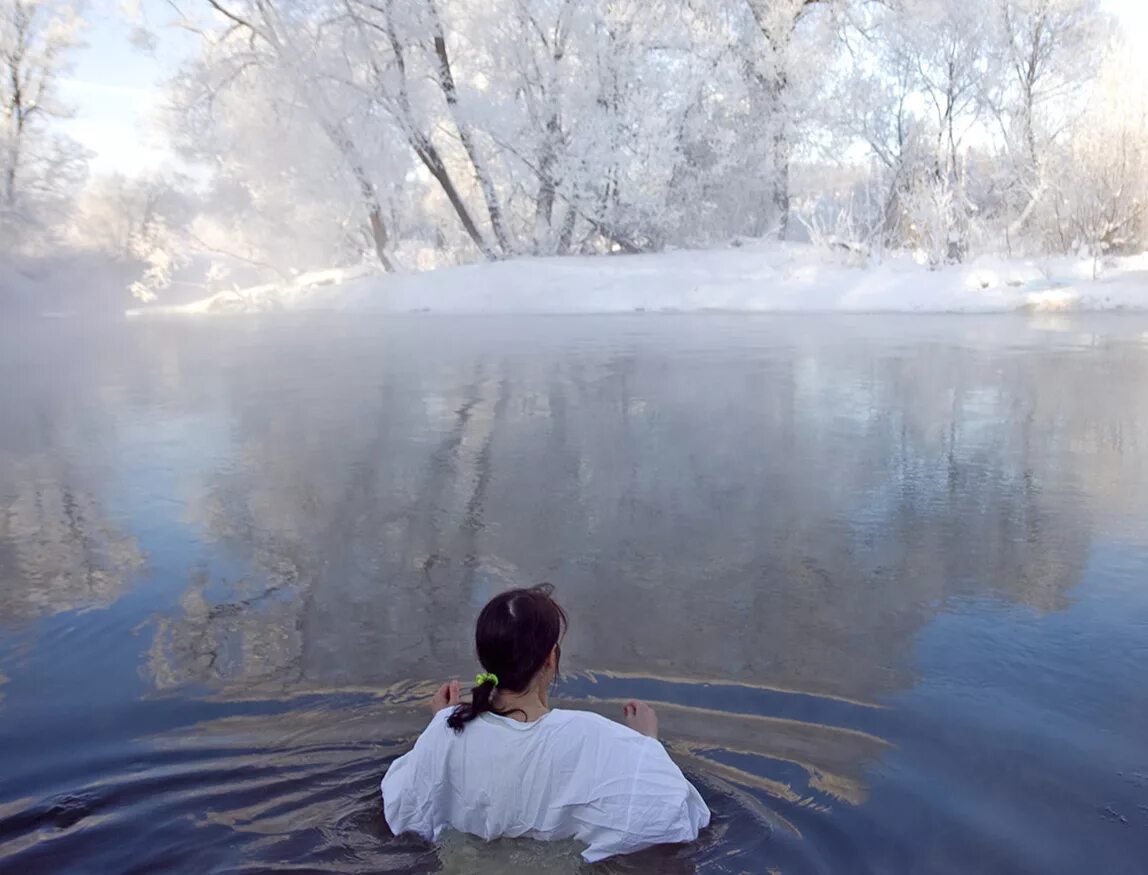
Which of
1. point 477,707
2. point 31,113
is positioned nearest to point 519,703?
point 477,707

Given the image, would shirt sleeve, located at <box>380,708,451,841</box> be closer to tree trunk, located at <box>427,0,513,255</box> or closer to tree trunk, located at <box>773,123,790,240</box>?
tree trunk, located at <box>427,0,513,255</box>

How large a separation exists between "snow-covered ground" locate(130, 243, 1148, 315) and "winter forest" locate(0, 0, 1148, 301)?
87 centimetres

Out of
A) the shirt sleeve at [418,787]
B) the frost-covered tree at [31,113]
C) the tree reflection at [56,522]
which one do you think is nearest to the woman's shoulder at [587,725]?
the shirt sleeve at [418,787]

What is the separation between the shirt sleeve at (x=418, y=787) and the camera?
2.34 metres

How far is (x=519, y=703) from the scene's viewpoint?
229 cm

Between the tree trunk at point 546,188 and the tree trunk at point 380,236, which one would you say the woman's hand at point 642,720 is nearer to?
the tree trunk at point 546,188

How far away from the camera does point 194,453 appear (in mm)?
6219

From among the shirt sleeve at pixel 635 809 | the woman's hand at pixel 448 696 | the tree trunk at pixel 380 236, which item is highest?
the tree trunk at pixel 380 236

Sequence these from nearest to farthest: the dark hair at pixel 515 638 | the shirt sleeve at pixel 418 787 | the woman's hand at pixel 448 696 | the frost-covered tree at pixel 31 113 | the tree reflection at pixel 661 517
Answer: the dark hair at pixel 515 638
the shirt sleeve at pixel 418 787
the woman's hand at pixel 448 696
the tree reflection at pixel 661 517
the frost-covered tree at pixel 31 113

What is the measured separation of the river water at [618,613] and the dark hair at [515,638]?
0.38 metres

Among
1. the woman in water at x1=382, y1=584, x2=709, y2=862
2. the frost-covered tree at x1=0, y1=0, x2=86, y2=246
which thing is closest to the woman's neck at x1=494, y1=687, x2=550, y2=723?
the woman in water at x1=382, y1=584, x2=709, y2=862

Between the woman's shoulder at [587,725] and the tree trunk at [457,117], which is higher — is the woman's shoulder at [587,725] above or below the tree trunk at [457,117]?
below

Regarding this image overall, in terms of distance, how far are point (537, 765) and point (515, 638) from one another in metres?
0.29

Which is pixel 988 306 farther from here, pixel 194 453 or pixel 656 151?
pixel 194 453
